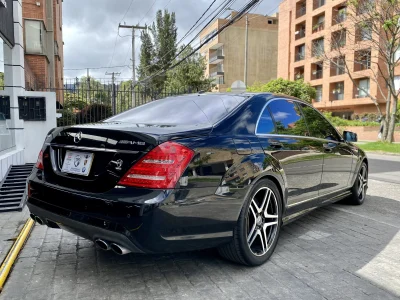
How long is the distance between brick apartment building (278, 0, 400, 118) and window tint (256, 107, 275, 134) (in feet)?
97.0

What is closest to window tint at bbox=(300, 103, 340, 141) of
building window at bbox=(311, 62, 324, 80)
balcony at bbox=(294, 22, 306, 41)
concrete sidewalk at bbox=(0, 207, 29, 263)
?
concrete sidewalk at bbox=(0, 207, 29, 263)

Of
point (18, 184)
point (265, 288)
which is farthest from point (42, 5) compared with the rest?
point (265, 288)

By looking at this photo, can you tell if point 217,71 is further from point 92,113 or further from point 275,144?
point 275,144

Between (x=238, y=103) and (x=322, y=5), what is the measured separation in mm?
42237

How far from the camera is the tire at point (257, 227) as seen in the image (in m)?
2.87

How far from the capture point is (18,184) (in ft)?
19.4

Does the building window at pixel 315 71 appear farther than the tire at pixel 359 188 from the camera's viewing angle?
Yes

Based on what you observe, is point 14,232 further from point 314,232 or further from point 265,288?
point 314,232

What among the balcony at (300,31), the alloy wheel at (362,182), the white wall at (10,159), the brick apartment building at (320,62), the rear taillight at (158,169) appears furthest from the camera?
the balcony at (300,31)

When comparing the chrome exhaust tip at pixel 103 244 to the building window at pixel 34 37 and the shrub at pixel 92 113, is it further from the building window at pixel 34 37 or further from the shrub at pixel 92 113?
the building window at pixel 34 37

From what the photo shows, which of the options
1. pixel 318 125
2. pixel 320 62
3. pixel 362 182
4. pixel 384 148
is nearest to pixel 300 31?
pixel 320 62

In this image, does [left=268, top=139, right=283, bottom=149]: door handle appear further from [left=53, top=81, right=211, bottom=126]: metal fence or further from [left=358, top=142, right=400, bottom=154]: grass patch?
[left=358, top=142, right=400, bottom=154]: grass patch

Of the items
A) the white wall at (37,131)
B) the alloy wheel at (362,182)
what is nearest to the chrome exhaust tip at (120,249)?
the alloy wheel at (362,182)

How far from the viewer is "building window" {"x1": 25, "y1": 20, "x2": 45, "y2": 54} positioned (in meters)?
13.9
